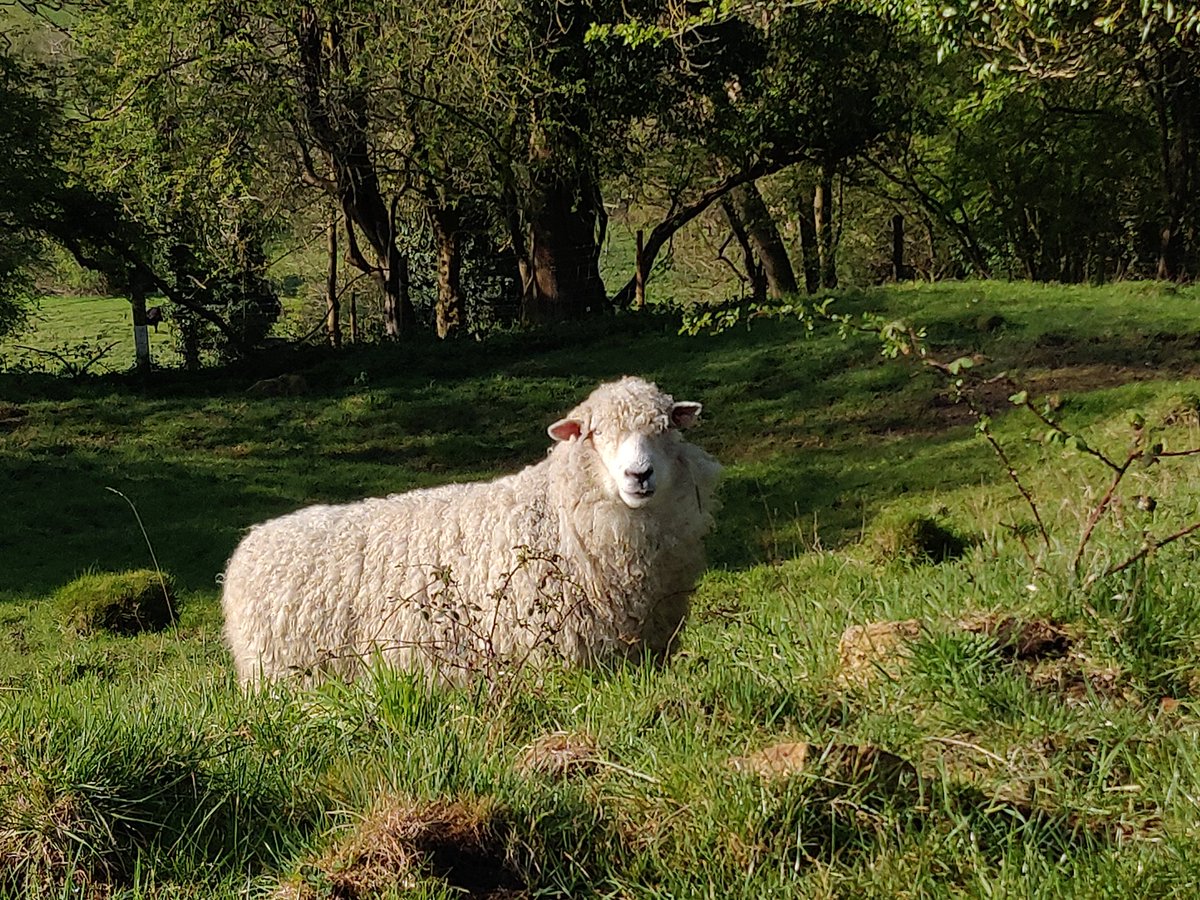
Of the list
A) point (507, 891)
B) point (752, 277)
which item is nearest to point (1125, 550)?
point (507, 891)

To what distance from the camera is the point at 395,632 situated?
18.0ft

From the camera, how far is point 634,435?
17.9ft

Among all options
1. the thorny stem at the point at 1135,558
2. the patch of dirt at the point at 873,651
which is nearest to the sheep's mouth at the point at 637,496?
the patch of dirt at the point at 873,651

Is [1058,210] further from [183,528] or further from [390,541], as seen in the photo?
[390,541]

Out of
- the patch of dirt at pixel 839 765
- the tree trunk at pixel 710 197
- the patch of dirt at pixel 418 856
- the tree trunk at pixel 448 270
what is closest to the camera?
the patch of dirt at pixel 418 856

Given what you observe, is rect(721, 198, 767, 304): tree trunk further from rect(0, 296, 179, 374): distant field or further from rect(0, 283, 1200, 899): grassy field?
rect(0, 283, 1200, 899): grassy field

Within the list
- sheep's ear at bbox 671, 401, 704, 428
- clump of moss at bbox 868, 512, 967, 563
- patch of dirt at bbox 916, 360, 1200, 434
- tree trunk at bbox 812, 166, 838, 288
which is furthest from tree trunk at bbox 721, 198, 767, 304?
sheep's ear at bbox 671, 401, 704, 428

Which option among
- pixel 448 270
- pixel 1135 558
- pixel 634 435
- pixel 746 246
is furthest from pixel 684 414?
pixel 746 246

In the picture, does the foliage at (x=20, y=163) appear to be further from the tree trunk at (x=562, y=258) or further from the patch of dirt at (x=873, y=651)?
the patch of dirt at (x=873, y=651)

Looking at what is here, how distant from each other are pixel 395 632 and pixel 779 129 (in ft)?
50.3

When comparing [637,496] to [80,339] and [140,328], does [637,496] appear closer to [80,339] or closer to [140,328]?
[140,328]

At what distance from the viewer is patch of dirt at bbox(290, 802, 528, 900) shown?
8.32ft

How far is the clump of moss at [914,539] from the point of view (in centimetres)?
802

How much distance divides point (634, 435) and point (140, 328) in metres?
16.7
